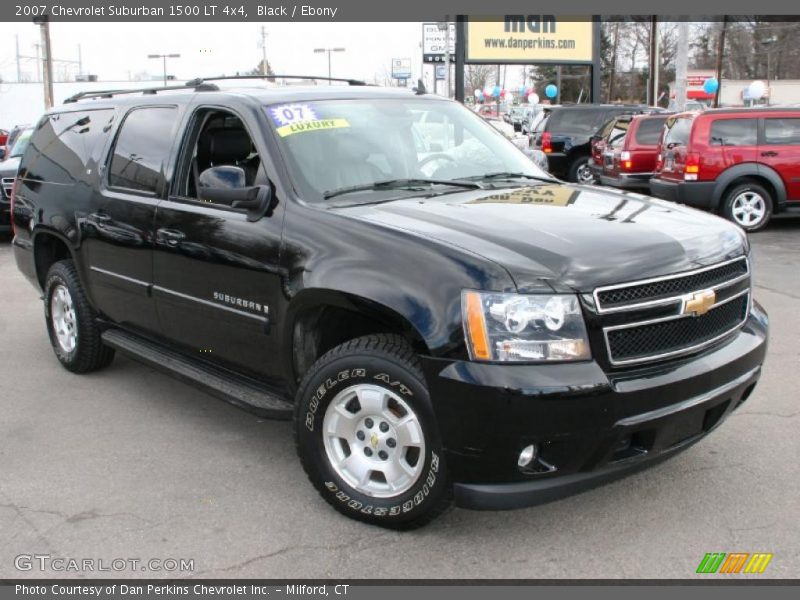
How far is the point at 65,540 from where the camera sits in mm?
3539

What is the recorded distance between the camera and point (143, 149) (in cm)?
498

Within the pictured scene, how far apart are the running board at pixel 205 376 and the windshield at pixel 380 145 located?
102 cm

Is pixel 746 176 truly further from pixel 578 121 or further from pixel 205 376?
pixel 205 376

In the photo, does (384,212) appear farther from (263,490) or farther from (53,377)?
(53,377)

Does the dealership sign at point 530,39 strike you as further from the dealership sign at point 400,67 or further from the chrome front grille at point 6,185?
the dealership sign at point 400,67

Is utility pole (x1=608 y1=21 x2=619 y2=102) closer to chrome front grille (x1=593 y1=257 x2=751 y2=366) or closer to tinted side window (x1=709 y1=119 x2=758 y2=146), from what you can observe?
tinted side window (x1=709 y1=119 x2=758 y2=146)

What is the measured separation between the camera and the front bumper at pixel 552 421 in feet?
9.88

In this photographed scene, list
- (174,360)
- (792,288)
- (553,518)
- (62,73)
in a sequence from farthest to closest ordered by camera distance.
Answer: (62,73) < (792,288) < (174,360) < (553,518)

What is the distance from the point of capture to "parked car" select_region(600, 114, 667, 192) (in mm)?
15383

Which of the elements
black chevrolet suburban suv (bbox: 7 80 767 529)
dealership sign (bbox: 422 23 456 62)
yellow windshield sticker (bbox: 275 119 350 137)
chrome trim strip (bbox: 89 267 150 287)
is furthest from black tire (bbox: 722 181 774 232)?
dealership sign (bbox: 422 23 456 62)

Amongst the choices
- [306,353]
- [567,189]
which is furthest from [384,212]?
[567,189]

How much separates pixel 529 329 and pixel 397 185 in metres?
1.43

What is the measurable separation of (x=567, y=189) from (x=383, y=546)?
2151 millimetres

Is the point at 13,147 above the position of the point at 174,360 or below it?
above
